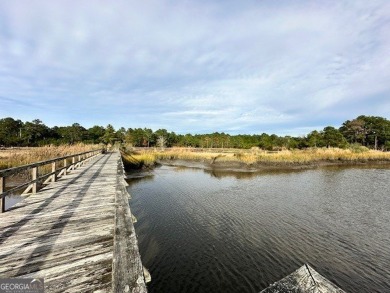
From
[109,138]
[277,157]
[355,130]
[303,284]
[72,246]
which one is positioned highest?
[355,130]

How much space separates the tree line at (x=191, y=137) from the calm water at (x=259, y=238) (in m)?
54.8

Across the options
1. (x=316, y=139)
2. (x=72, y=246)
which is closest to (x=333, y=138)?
(x=316, y=139)

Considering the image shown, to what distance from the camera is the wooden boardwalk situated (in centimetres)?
273

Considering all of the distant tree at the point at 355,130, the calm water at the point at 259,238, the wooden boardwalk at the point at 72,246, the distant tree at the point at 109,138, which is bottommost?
the calm water at the point at 259,238

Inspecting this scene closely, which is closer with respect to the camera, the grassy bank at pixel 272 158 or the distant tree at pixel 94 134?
the grassy bank at pixel 272 158

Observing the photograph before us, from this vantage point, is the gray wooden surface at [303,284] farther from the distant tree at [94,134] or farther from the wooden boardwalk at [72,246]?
the distant tree at [94,134]

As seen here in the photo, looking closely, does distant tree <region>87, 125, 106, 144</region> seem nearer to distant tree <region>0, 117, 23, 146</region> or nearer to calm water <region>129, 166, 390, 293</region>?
distant tree <region>0, 117, 23, 146</region>

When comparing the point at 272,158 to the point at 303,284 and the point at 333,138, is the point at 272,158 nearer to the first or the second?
the point at 303,284

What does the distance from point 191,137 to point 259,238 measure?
298ft

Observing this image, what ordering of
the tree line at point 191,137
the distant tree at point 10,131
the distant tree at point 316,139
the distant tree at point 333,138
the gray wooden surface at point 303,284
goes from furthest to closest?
the distant tree at point 10,131 < the tree line at point 191,137 < the distant tree at point 316,139 < the distant tree at point 333,138 < the gray wooden surface at point 303,284

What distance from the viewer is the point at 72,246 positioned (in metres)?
3.94

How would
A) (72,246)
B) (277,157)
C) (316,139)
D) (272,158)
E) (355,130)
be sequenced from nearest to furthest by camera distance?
(72,246) < (272,158) < (277,157) < (316,139) < (355,130)

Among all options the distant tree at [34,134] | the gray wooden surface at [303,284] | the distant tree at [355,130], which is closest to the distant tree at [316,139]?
the distant tree at [355,130]

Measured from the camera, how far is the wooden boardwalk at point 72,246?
2.73 m
